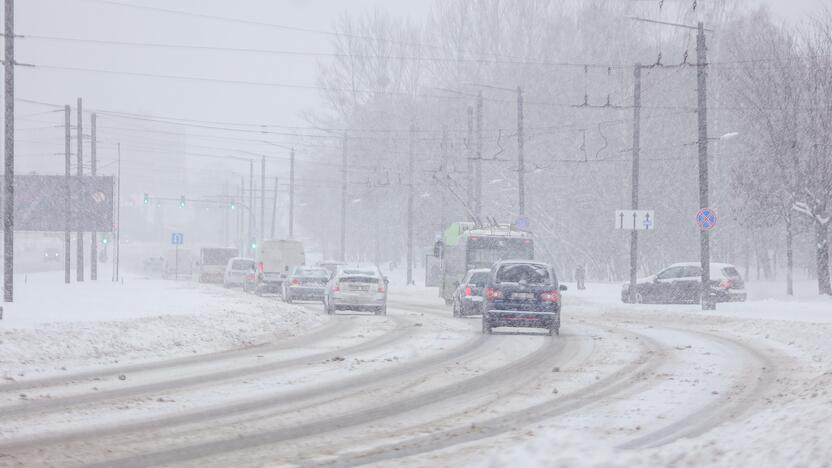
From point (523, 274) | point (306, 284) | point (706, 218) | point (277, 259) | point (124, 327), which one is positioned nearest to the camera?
point (124, 327)

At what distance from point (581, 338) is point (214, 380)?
1198cm

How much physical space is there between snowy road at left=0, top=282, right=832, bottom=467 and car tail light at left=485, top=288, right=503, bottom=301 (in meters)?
3.56

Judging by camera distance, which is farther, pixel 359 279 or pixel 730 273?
pixel 730 273

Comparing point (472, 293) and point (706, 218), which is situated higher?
point (706, 218)

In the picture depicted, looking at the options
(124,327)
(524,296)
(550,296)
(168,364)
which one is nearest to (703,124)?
(550,296)

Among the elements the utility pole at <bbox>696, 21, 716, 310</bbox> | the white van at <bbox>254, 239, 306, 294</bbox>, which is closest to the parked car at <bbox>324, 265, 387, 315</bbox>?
the utility pole at <bbox>696, 21, 716, 310</bbox>

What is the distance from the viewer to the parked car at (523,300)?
27703 millimetres

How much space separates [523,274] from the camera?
28.2m

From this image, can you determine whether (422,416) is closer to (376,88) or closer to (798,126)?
(798,126)

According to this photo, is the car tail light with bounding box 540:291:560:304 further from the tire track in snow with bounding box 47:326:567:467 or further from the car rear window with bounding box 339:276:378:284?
the car rear window with bounding box 339:276:378:284

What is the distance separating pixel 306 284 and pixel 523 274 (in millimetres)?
20614

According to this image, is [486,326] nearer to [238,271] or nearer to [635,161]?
[635,161]

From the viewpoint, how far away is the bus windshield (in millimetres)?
45406

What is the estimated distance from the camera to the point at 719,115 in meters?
66.4
